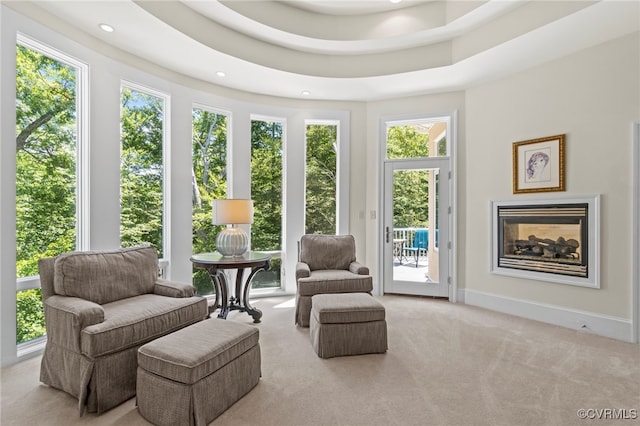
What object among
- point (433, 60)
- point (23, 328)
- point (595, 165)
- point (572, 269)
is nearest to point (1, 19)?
point (23, 328)

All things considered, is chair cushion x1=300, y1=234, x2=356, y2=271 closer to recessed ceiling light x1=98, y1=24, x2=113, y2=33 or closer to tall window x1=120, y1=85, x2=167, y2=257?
tall window x1=120, y1=85, x2=167, y2=257

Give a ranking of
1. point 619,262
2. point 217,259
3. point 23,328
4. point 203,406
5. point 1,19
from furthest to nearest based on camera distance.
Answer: point 217,259 < point 619,262 < point 23,328 < point 1,19 < point 203,406

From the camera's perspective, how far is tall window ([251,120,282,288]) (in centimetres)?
478

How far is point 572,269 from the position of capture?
356 centimetres

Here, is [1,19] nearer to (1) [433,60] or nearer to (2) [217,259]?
(2) [217,259]

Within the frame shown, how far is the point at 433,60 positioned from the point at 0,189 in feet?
14.2

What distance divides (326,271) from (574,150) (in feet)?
9.74

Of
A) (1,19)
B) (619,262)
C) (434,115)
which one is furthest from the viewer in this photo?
(434,115)

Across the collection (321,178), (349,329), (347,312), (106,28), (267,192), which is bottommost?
(349,329)

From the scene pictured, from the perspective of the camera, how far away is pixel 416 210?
4.84m

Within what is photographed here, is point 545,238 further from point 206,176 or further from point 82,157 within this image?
point 82,157

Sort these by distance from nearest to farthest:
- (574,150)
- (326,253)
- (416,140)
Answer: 1. (574,150)
2. (326,253)
3. (416,140)

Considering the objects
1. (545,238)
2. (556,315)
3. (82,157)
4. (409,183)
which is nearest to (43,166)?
(82,157)

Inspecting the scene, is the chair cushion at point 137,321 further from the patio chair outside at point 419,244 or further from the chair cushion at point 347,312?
the patio chair outside at point 419,244
